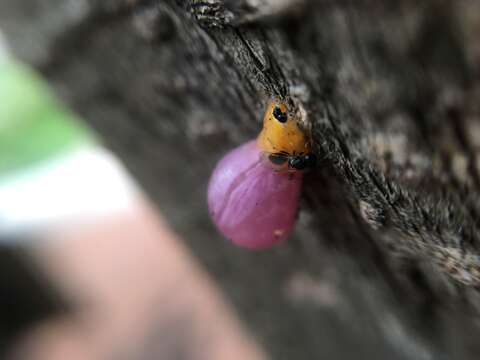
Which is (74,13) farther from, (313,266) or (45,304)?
(45,304)

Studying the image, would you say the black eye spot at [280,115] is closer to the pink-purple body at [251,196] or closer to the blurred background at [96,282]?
the pink-purple body at [251,196]

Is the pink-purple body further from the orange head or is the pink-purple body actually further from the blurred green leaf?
the blurred green leaf

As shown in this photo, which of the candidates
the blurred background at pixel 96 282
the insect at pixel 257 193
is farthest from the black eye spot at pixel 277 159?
the blurred background at pixel 96 282

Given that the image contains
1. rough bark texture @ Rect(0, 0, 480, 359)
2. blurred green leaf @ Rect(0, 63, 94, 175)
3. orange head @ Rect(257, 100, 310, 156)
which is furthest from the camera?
blurred green leaf @ Rect(0, 63, 94, 175)

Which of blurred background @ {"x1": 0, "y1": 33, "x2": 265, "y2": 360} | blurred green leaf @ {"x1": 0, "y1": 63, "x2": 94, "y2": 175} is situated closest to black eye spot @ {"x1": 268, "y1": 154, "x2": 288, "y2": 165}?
blurred background @ {"x1": 0, "y1": 33, "x2": 265, "y2": 360}

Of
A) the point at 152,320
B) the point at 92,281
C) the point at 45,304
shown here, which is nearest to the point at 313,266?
the point at 152,320

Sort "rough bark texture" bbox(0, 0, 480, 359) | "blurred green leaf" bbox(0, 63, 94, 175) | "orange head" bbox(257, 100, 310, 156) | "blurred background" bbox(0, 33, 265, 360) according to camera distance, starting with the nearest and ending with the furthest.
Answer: "rough bark texture" bbox(0, 0, 480, 359)
"orange head" bbox(257, 100, 310, 156)
"blurred background" bbox(0, 33, 265, 360)
"blurred green leaf" bbox(0, 63, 94, 175)

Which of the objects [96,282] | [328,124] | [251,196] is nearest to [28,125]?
[96,282]
